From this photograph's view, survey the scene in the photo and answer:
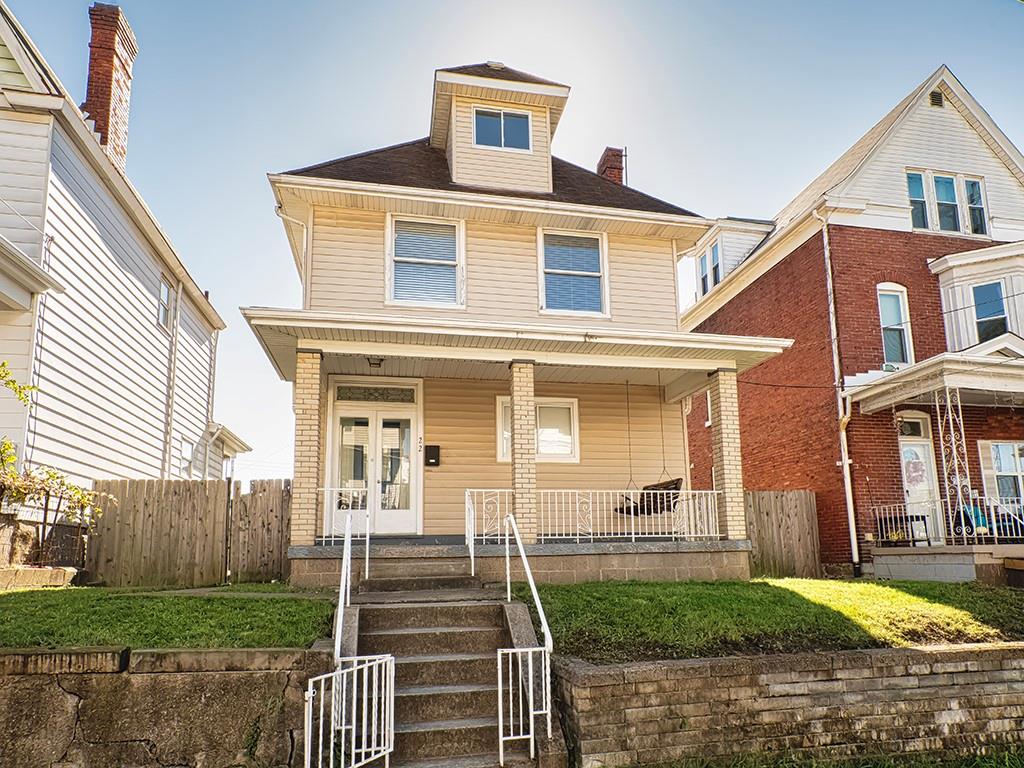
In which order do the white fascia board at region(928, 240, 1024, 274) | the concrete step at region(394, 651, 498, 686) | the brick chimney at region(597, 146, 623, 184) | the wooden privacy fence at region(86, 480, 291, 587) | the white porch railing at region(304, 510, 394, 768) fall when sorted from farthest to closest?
the brick chimney at region(597, 146, 623, 184)
the white fascia board at region(928, 240, 1024, 274)
the wooden privacy fence at region(86, 480, 291, 587)
the concrete step at region(394, 651, 498, 686)
the white porch railing at region(304, 510, 394, 768)

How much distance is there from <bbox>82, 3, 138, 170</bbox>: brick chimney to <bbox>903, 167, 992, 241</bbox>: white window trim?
1554cm

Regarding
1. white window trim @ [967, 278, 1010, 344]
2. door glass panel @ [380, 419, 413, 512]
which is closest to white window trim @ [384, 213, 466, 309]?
door glass panel @ [380, 419, 413, 512]

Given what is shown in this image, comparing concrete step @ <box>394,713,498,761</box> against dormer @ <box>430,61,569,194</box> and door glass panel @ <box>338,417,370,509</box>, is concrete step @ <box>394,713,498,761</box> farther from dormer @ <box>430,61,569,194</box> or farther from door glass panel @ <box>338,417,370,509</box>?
dormer @ <box>430,61,569,194</box>

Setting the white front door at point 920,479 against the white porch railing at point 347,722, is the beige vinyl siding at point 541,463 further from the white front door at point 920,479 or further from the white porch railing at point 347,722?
the white porch railing at point 347,722

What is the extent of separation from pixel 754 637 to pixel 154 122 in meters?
13.7

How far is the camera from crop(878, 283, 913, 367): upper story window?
49.2 feet

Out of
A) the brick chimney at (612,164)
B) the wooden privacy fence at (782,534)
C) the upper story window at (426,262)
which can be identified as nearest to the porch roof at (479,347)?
the upper story window at (426,262)

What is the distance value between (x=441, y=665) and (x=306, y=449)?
4.34 meters

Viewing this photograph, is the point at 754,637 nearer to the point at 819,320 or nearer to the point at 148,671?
the point at 148,671

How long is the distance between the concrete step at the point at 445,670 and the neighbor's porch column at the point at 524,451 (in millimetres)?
3855

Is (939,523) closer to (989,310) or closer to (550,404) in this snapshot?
(989,310)

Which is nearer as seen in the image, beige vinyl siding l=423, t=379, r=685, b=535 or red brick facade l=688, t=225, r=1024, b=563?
beige vinyl siding l=423, t=379, r=685, b=535

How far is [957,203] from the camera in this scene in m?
16.3

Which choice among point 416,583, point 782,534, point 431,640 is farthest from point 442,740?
point 782,534
